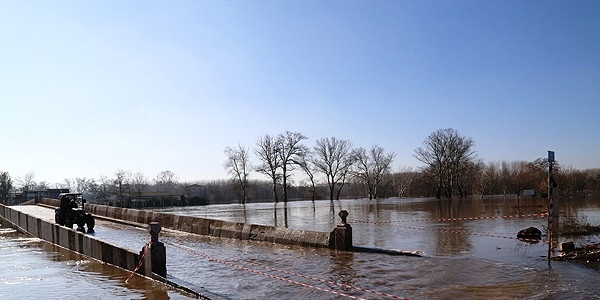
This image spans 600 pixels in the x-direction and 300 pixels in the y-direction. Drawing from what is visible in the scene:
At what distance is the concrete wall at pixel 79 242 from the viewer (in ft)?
43.2

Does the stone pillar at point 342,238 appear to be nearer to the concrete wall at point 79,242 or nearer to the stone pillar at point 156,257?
the stone pillar at point 156,257

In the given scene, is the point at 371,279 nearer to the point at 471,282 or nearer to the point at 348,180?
the point at 471,282

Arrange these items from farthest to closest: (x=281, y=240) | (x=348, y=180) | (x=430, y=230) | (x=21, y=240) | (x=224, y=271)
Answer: (x=348, y=180) < (x=21, y=240) < (x=430, y=230) < (x=281, y=240) < (x=224, y=271)

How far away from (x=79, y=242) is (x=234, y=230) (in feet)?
19.2

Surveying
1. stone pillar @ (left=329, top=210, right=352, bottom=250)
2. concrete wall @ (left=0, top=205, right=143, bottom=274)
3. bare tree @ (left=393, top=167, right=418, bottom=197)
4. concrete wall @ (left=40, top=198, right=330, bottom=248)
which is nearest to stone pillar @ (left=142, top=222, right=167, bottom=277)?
concrete wall @ (left=0, top=205, right=143, bottom=274)

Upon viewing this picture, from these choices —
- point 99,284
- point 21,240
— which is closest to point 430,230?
point 99,284

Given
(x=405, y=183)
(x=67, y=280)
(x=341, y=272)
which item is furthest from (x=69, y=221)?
(x=405, y=183)

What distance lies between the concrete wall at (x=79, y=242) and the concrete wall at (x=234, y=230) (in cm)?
553

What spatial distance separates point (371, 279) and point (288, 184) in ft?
251

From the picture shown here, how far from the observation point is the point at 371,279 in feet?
35.3

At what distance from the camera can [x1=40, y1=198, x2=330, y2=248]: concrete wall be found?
16688mm

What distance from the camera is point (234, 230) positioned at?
20.5 metres

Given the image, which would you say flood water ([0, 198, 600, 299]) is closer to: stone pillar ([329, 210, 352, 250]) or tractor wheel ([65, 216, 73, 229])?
stone pillar ([329, 210, 352, 250])

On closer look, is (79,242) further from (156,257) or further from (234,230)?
(156,257)
